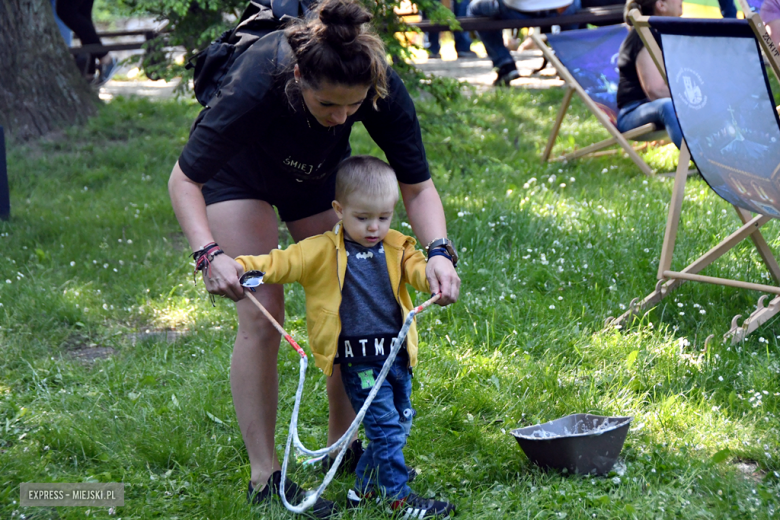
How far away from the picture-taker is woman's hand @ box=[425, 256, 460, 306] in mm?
2281

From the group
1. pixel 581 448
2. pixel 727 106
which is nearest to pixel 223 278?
pixel 581 448

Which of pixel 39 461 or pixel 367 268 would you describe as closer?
pixel 367 268

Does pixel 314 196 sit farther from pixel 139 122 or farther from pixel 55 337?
pixel 139 122

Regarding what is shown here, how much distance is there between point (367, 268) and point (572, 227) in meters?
2.59

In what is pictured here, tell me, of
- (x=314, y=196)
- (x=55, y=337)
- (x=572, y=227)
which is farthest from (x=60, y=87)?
(x=314, y=196)

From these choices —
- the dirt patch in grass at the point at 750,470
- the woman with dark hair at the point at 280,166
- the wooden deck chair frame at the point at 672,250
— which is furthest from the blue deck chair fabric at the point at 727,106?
the woman with dark hair at the point at 280,166

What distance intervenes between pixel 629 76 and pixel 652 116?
506mm

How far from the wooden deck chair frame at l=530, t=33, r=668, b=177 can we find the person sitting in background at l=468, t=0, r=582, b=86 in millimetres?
1731

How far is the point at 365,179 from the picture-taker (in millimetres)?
2363

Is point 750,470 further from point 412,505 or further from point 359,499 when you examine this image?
point 359,499

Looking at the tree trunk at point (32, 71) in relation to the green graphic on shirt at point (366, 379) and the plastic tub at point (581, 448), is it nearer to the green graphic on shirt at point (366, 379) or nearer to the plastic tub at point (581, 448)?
the green graphic on shirt at point (366, 379)

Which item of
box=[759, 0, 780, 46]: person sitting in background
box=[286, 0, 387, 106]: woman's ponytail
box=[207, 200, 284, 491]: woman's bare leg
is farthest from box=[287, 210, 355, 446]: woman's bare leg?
box=[759, 0, 780, 46]: person sitting in background

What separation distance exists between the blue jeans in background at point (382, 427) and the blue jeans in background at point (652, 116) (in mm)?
3523

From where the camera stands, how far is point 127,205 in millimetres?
5816
